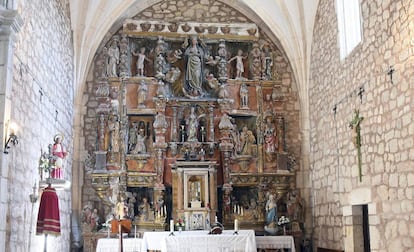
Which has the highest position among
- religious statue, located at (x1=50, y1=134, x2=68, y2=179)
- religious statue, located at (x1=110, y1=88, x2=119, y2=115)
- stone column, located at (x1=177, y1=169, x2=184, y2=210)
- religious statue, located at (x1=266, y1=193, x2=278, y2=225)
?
religious statue, located at (x1=110, y1=88, x2=119, y2=115)

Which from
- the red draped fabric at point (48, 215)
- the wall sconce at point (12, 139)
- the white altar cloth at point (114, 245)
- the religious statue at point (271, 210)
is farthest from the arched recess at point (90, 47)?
the wall sconce at point (12, 139)

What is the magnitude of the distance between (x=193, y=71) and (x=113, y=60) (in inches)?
65.5

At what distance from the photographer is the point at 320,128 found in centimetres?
1102

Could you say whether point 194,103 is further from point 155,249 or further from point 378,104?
point 378,104

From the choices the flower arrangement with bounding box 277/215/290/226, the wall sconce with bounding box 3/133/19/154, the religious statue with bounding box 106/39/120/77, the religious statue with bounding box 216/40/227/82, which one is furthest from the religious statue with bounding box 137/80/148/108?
the wall sconce with bounding box 3/133/19/154

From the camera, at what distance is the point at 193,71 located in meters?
12.0

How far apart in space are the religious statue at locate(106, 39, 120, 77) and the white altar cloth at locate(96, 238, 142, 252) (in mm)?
3448

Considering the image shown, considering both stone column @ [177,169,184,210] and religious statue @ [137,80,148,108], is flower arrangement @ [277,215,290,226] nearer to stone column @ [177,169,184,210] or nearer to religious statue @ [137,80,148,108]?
stone column @ [177,169,184,210]

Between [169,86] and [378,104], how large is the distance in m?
5.31

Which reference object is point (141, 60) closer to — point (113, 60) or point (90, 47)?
point (113, 60)

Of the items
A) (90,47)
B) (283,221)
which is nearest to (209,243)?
(283,221)

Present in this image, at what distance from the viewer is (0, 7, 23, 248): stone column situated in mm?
6143

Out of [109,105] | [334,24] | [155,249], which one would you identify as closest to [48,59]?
[109,105]

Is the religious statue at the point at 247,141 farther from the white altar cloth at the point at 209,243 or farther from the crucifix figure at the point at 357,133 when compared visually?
the crucifix figure at the point at 357,133
